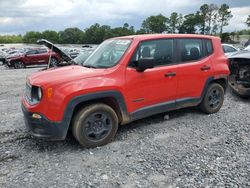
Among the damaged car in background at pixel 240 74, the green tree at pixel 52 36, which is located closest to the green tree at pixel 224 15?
the green tree at pixel 52 36

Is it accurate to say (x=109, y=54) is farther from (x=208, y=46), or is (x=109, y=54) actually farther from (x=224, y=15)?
(x=224, y=15)

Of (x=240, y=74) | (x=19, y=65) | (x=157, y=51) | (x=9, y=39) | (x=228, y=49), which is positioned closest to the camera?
(x=157, y=51)

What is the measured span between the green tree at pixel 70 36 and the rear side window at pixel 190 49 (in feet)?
263

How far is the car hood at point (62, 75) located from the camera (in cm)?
439

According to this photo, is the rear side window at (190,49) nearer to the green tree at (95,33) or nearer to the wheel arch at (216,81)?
the wheel arch at (216,81)

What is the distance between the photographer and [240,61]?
788 cm

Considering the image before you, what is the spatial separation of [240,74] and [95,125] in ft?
16.1

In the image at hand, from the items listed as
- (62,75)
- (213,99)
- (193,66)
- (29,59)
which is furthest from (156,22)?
(62,75)

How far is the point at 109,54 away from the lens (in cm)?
528

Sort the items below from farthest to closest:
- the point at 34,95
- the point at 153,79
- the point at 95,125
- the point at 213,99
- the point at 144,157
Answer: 1. the point at 213,99
2. the point at 153,79
3. the point at 95,125
4. the point at 34,95
5. the point at 144,157

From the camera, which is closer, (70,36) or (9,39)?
(70,36)

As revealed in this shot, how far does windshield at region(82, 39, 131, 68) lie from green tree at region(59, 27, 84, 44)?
263 ft

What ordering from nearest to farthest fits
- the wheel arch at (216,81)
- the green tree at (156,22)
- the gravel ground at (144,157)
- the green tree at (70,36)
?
1. the gravel ground at (144,157)
2. the wheel arch at (216,81)
3. the green tree at (156,22)
4. the green tree at (70,36)

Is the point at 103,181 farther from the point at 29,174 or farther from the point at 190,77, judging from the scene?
the point at 190,77
